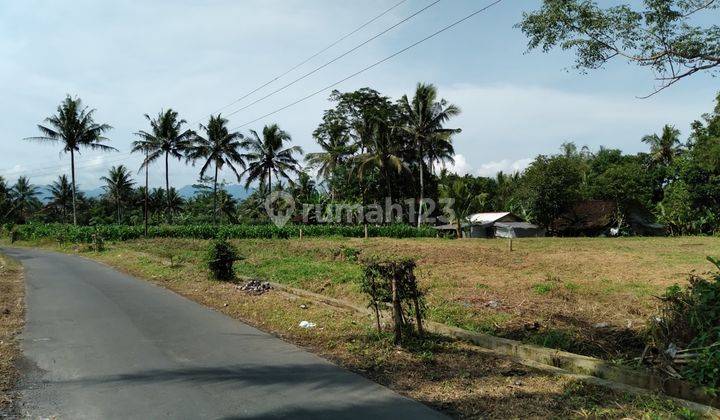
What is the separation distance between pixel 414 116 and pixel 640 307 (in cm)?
3667

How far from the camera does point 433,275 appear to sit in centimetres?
1328

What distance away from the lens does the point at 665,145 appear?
54.0 metres

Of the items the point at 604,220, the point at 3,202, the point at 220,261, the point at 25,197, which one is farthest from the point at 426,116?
the point at 25,197

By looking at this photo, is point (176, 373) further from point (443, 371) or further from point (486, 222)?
point (486, 222)

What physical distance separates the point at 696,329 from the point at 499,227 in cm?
4783

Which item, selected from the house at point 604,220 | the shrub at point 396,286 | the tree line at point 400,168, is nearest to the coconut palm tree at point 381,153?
the tree line at point 400,168

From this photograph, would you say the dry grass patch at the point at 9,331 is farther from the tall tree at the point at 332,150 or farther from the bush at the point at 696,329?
the tall tree at the point at 332,150

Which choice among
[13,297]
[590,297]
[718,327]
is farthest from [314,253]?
[718,327]

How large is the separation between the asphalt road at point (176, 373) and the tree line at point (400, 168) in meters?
34.0

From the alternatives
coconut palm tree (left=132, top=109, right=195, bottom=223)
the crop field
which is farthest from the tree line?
the crop field

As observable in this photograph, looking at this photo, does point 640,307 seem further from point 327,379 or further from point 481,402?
point 327,379

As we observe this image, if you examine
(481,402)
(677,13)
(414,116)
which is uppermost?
(414,116)

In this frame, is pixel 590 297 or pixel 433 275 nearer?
→ pixel 590 297

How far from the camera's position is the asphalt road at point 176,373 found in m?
4.62
